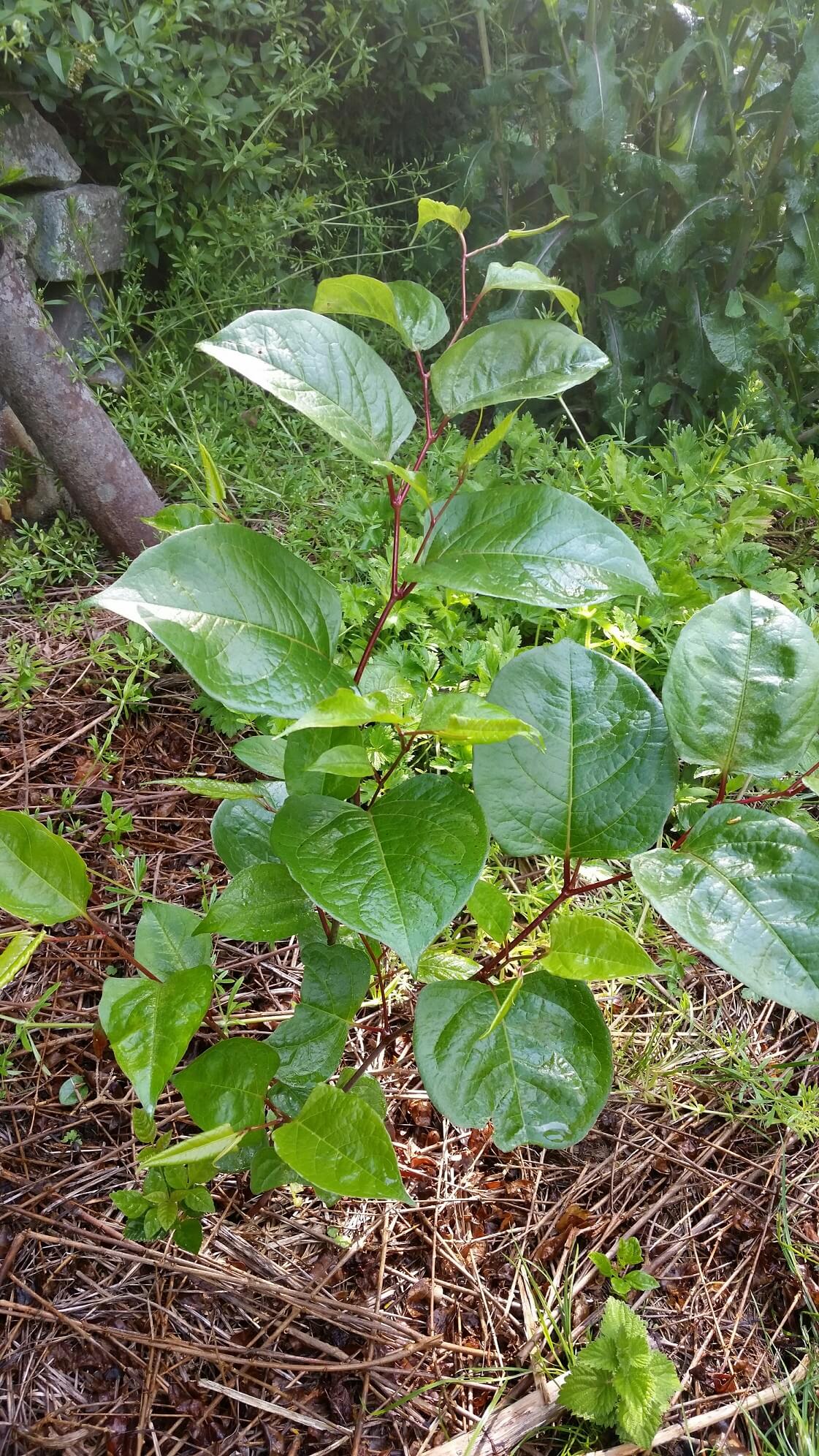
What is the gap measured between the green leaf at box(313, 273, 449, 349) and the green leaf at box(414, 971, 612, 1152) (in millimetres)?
674

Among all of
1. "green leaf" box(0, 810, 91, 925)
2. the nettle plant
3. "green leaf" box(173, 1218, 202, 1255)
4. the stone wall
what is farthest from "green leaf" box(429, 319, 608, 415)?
the stone wall

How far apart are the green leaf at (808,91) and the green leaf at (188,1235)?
308 cm

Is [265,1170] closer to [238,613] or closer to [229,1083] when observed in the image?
[229,1083]

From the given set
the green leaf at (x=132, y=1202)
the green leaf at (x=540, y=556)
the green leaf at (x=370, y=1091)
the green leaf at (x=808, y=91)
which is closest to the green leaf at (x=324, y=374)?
the green leaf at (x=540, y=556)

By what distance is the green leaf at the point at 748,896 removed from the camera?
2.19ft

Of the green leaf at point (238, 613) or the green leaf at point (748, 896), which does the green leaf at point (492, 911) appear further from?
the green leaf at point (238, 613)

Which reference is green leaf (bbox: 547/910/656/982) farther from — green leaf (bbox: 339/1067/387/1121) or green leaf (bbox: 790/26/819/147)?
green leaf (bbox: 790/26/819/147)

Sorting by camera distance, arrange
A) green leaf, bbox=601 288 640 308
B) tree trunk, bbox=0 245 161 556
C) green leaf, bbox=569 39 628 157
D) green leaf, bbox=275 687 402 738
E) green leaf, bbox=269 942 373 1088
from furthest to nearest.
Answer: green leaf, bbox=601 288 640 308 → green leaf, bbox=569 39 628 157 → tree trunk, bbox=0 245 161 556 → green leaf, bbox=269 942 373 1088 → green leaf, bbox=275 687 402 738

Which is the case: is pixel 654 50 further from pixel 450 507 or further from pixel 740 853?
pixel 740 853

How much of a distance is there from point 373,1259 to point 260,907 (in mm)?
571

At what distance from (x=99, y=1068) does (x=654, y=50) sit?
11.8 feet

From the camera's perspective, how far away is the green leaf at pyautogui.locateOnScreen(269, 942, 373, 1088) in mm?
937

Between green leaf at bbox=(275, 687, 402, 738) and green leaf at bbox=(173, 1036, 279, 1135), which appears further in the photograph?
green leaf at bbox=(173, 1036, 279, 1135)

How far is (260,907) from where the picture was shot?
867 mm
